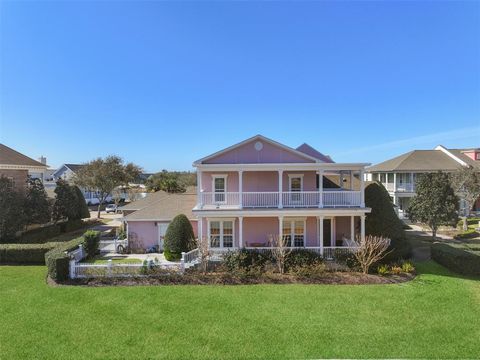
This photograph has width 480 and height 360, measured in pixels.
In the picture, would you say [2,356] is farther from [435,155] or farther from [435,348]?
[435,155]

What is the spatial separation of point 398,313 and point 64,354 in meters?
11.2

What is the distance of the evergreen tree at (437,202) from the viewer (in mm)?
22812

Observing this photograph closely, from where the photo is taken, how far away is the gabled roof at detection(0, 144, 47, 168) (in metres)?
24.7

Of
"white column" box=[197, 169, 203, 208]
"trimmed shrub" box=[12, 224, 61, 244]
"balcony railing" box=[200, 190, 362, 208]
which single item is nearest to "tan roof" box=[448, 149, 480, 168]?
"balcony railing" box=[200, 190, 362, 208]

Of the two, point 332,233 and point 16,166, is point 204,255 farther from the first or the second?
point 16,166

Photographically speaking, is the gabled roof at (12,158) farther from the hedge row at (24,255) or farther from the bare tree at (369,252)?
the bare tree at (369,252)

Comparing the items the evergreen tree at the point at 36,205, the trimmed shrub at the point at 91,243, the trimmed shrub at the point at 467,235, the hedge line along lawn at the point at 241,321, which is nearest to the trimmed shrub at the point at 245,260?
the hedge line along lawn at the point at 241,321

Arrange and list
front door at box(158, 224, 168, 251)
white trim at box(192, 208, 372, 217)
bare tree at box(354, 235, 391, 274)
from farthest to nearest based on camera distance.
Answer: front door at box(158, 224, 168, 251), white trim at box(192, 208, 372, 217), bare tree at box(354, 235, 391, 274)

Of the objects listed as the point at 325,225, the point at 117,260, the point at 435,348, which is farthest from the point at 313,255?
the point at 117,260

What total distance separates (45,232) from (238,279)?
19884mm

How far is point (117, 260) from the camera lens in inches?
731

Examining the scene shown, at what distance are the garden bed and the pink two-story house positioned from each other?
2657 mm

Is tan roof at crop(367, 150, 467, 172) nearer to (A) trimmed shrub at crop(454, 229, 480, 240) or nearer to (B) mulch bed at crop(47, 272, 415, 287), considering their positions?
(A) trimmed shrub at crop(454, 229, 480, 240)

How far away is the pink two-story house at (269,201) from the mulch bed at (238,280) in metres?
2.66
